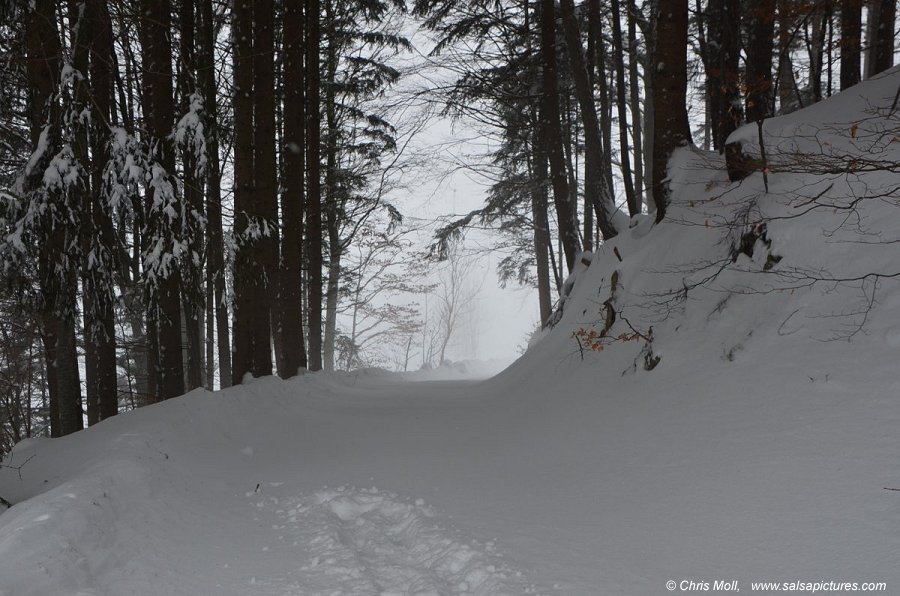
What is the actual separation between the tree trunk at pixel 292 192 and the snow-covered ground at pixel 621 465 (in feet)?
12.3

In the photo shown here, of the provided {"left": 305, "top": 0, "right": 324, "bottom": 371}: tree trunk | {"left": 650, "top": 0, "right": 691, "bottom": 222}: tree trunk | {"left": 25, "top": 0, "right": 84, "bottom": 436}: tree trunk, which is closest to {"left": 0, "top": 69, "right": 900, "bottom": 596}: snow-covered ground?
{"left": 650, "top": 0, "right": 691, "bottom": 222}: tree trunk

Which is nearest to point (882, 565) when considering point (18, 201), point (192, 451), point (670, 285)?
point (670, 285)

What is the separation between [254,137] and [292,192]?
199cm

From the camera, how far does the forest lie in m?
4.98

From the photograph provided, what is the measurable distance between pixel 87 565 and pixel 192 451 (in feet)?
7.07

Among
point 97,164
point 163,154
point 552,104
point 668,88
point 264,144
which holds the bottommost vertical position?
point 97,164

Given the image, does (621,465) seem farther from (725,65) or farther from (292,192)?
(292,192)

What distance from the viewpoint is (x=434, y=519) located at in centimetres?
363

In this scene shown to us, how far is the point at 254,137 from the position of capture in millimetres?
8422

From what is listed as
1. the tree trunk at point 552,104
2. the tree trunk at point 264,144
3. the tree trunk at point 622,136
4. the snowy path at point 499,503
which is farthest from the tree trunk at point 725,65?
the tree trunk at point 264,144

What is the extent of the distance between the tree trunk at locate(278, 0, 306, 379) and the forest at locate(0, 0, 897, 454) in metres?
0.04

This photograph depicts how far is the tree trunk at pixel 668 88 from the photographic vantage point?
7.27 metres

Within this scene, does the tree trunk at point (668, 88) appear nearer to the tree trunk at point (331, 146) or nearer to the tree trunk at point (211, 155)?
the tree trunk at point (211, 155)

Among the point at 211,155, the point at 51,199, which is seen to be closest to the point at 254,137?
the point at 211,155
